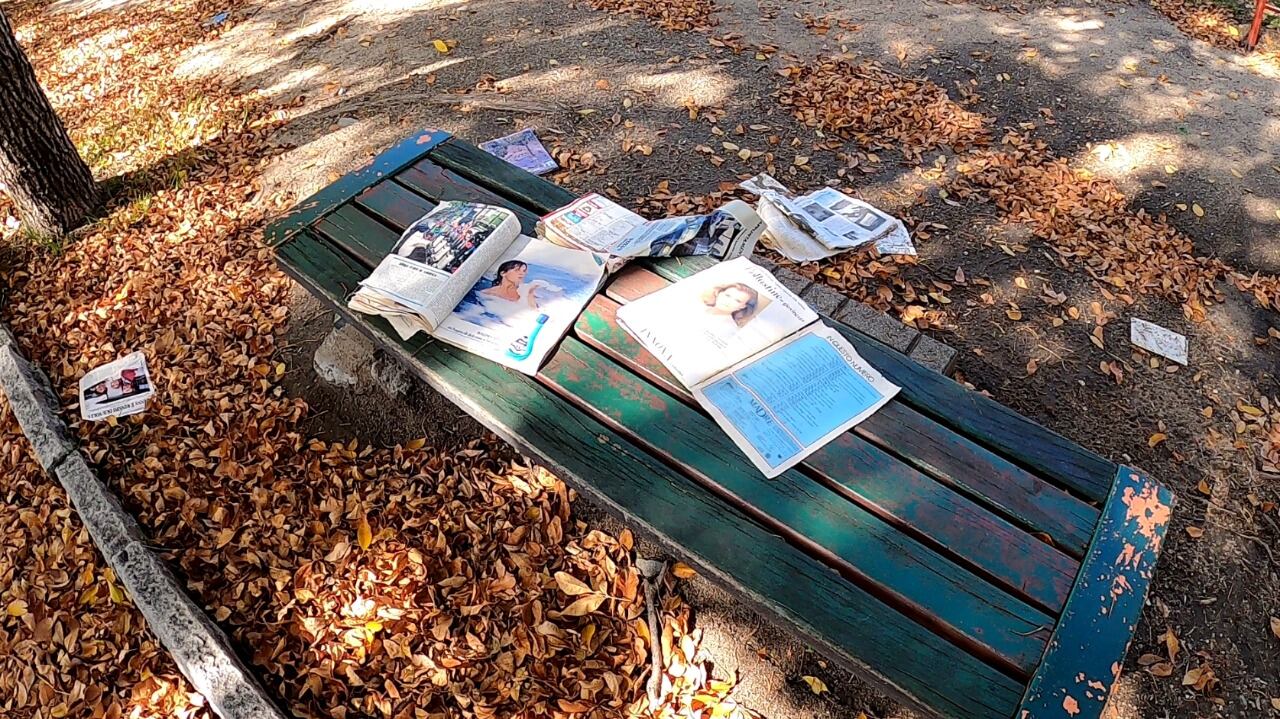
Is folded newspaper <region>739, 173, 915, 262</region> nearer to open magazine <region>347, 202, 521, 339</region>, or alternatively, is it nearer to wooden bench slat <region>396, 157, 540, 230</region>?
wooden bench slat <region>396, 157, 540, 230</region>

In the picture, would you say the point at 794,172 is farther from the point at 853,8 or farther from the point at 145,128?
the point at 145,128

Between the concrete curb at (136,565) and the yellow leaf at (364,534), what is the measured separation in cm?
47

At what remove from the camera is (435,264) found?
2.20 meters

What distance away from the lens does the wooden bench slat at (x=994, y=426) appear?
5.65 feet

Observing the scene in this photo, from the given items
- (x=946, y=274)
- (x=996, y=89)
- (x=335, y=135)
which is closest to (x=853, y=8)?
(x=996, y=89)

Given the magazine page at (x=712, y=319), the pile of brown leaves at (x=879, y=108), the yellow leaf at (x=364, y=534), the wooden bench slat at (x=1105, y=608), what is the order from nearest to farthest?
the wooden bench slat at (x=1105, y=608), the magazine page at (x=712, y=319), the yellow leaf at (x=364, y=534), the pile of brown leaves at (x=879, y=108)

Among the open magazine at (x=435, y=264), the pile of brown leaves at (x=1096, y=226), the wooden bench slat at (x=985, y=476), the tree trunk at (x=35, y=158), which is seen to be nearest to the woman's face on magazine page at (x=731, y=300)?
the wooden bench slat at (x=985, y=476)

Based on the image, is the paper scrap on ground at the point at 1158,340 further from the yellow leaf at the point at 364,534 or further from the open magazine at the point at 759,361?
the yellow leaf at the point at 364,534

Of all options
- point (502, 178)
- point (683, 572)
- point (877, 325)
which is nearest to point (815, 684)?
point (683, 572)

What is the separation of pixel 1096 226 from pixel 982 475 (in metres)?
2.57

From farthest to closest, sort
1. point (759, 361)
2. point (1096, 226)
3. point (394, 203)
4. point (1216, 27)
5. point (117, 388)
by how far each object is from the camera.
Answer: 1. point (1216, 27)
2. point (1096, 226)
3. point (117, 388)
4. point (394, 203)
5. point (759, 361)

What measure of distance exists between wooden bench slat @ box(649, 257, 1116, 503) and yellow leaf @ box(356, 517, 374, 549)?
174 cm

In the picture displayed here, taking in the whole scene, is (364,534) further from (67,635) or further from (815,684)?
(815,684)

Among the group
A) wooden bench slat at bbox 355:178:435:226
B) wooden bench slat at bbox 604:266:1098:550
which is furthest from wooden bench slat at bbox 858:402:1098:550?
wooden bench slat at bbox 355:178:435:226
